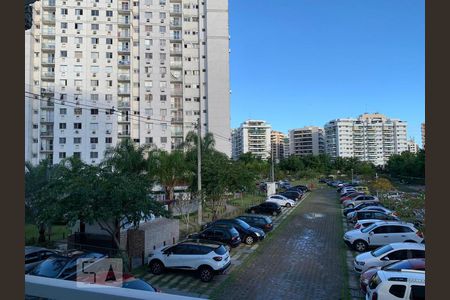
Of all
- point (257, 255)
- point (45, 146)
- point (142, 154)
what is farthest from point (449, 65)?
point (45, 146)

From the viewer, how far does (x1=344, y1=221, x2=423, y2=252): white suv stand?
1697cm

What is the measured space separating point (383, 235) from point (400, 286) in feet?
28.0

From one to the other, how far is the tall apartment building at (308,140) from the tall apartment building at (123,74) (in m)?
77.9

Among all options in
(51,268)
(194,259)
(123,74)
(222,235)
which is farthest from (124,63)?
(51,268)

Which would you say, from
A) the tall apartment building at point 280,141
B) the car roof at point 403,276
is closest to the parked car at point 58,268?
the car roof at point 403,276

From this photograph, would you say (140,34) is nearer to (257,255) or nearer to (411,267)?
(257,255)

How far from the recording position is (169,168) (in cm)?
2870

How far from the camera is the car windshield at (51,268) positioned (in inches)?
437

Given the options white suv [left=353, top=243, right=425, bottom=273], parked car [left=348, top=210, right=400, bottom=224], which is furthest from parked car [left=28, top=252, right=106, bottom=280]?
parked car [left=348, top=210, right=400, bottom=224]

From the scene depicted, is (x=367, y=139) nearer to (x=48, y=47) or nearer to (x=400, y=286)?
(x=48, y=47)

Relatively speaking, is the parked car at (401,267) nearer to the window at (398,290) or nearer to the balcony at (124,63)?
the window at (398,290)

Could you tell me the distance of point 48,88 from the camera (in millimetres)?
50625

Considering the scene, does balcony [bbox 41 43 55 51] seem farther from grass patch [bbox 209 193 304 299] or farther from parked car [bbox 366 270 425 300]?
parked car [bbox 366 270 425 300]

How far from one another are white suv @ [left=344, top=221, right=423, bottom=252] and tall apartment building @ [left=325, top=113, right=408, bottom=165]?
10671cm
